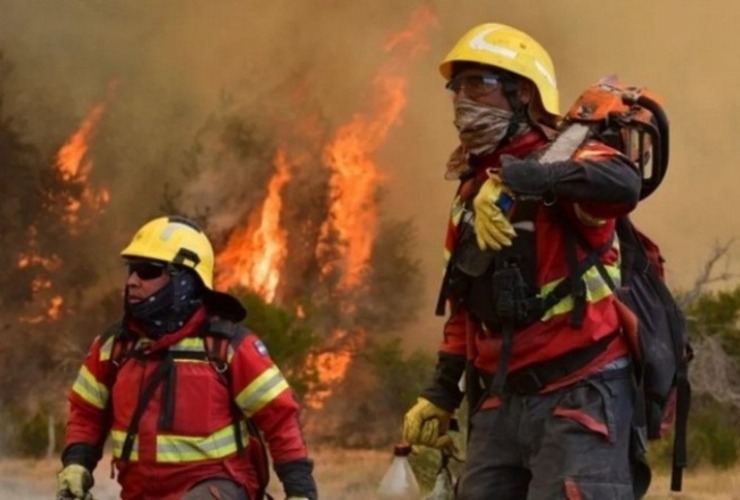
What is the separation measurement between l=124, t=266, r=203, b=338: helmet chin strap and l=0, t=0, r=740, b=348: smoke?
248 cm

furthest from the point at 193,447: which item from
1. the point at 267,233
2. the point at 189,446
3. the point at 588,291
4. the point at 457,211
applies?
the point at 267,233

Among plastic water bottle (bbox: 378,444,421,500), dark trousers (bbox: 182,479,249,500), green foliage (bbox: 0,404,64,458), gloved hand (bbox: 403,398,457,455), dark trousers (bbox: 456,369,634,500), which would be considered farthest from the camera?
green foliage (bbox: 0,404,64,458)

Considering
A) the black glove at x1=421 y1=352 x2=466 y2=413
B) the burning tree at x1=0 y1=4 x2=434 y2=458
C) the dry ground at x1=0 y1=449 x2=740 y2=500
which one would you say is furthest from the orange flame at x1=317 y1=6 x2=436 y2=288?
the black glove at x1=421 y1=352 x2=466 y2=413

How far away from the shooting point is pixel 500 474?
3.35m

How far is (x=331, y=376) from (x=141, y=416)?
8.31ft

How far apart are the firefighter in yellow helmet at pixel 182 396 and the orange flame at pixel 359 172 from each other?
7.82 ft

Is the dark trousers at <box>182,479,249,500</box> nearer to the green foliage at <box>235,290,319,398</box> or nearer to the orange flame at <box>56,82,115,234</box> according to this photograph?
the green foliage at <box>235,290,319,398</box>

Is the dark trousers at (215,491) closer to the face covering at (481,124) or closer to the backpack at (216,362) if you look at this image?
the backpack at (216,362)

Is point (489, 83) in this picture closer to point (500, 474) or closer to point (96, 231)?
point (500, 474)

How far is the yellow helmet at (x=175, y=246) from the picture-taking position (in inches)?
166

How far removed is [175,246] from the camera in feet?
14.0

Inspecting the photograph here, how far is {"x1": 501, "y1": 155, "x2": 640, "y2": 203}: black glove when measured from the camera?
3.02 metres

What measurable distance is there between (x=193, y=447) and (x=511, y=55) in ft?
5.19

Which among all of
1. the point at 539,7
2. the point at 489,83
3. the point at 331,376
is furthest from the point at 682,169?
the point at 489,83
